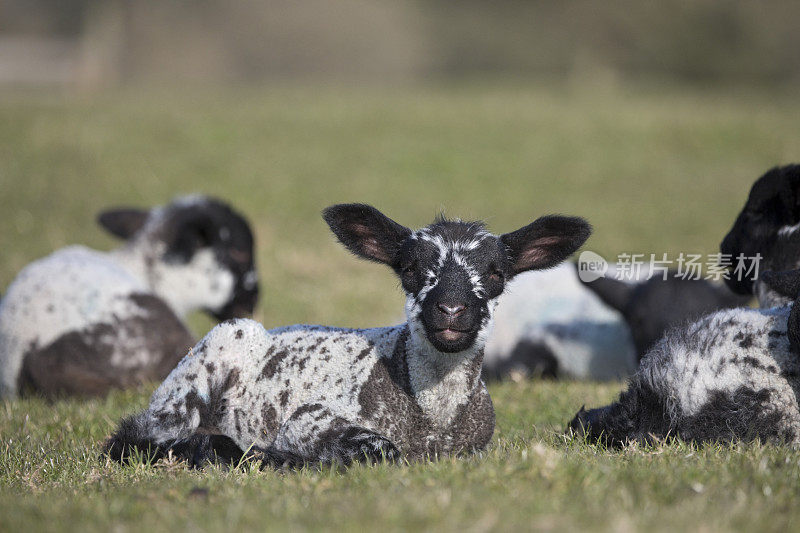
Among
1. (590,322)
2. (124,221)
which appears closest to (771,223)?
(590,322)

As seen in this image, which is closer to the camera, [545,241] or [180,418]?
[180,418]

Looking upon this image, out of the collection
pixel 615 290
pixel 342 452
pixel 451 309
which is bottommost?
pixel 342 452

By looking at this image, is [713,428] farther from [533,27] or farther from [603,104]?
[533,27]

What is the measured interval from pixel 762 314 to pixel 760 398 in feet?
2.17

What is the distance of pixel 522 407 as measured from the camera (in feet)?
27.6

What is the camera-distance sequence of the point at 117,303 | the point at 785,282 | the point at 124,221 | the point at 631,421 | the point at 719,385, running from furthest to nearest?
the point at 124,221 < the point at 117,303 < the point at 785,282 < the point at 631,421 < the point at 719,385

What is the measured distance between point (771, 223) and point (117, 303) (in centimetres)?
673

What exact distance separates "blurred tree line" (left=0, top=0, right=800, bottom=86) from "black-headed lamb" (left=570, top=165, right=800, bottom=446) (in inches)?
1278

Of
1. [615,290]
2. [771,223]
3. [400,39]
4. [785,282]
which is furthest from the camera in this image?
[400,39]

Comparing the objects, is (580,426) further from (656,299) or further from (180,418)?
(656,299)

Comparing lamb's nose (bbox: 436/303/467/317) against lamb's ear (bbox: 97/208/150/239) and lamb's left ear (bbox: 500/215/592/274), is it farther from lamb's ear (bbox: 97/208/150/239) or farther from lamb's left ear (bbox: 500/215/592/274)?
lamb's ear (bbox: 97/208/150/239)

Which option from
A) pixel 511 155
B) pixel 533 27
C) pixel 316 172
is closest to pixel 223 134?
pixel 316 172

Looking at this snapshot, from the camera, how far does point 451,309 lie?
18.4ft

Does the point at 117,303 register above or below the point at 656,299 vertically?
below
